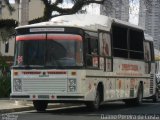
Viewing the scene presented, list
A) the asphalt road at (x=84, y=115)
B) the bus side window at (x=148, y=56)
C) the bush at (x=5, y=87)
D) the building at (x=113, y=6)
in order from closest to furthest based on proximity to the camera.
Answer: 1. the asphalt road at (x=84, y=115)
2. the bus side window at (x=148, y=56)
3. the bush at (x=5, y=87)
4. the building at (x=113, y=6)

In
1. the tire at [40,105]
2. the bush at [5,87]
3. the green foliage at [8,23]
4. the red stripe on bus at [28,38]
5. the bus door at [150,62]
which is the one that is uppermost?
the green foliage at [8,23]

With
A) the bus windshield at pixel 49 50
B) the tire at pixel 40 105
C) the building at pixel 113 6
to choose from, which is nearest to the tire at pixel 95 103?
the tire at pixel 40 105

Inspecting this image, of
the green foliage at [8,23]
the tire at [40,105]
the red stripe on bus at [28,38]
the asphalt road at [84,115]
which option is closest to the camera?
the asphalt road at [84,115]

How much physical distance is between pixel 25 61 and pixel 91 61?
241 centimetres

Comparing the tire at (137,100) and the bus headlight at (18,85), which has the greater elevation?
the bus headlight at (18,85)

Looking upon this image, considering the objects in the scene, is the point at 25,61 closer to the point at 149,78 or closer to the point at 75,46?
the point at 75,46

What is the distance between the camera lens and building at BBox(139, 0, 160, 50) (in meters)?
34.8

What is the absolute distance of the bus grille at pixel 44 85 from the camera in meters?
21.2

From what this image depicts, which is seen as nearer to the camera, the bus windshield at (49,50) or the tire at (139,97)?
the bus windshield at (49,50)

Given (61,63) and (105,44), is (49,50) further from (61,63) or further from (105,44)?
(105,44)

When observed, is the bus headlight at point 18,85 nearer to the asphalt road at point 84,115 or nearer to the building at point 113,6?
the asphalt road at point 84,115

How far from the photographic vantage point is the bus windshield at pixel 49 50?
2117cm

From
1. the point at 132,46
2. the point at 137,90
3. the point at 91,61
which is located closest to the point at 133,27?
the point at 132,46

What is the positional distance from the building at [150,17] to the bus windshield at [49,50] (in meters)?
14.0
